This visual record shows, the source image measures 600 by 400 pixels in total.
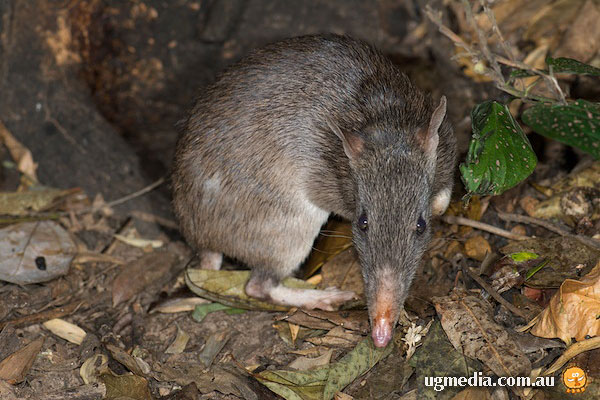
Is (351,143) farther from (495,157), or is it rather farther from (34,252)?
(34,252)

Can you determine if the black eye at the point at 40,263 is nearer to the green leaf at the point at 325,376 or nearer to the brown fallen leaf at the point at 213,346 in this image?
the brown fallen leaf at the point at 213,346

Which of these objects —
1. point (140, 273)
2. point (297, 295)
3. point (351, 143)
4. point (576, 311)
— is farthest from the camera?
point (140, 273)

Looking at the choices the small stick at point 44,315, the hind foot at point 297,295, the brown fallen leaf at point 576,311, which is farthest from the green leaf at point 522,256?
the small stick at point 44,315

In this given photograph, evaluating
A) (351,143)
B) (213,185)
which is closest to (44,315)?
(213,185)

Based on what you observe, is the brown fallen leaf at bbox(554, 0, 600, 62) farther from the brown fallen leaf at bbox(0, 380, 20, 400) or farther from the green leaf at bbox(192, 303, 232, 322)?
the brown fallen leaf at bbox(0, 380, 20, 400)

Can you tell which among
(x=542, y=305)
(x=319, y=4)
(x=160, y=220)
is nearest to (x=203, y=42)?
(x=319, y=4)

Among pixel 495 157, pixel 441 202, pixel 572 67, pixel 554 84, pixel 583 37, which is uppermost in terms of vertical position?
pixel 572 67

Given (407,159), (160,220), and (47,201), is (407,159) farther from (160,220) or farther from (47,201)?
(47,201)
